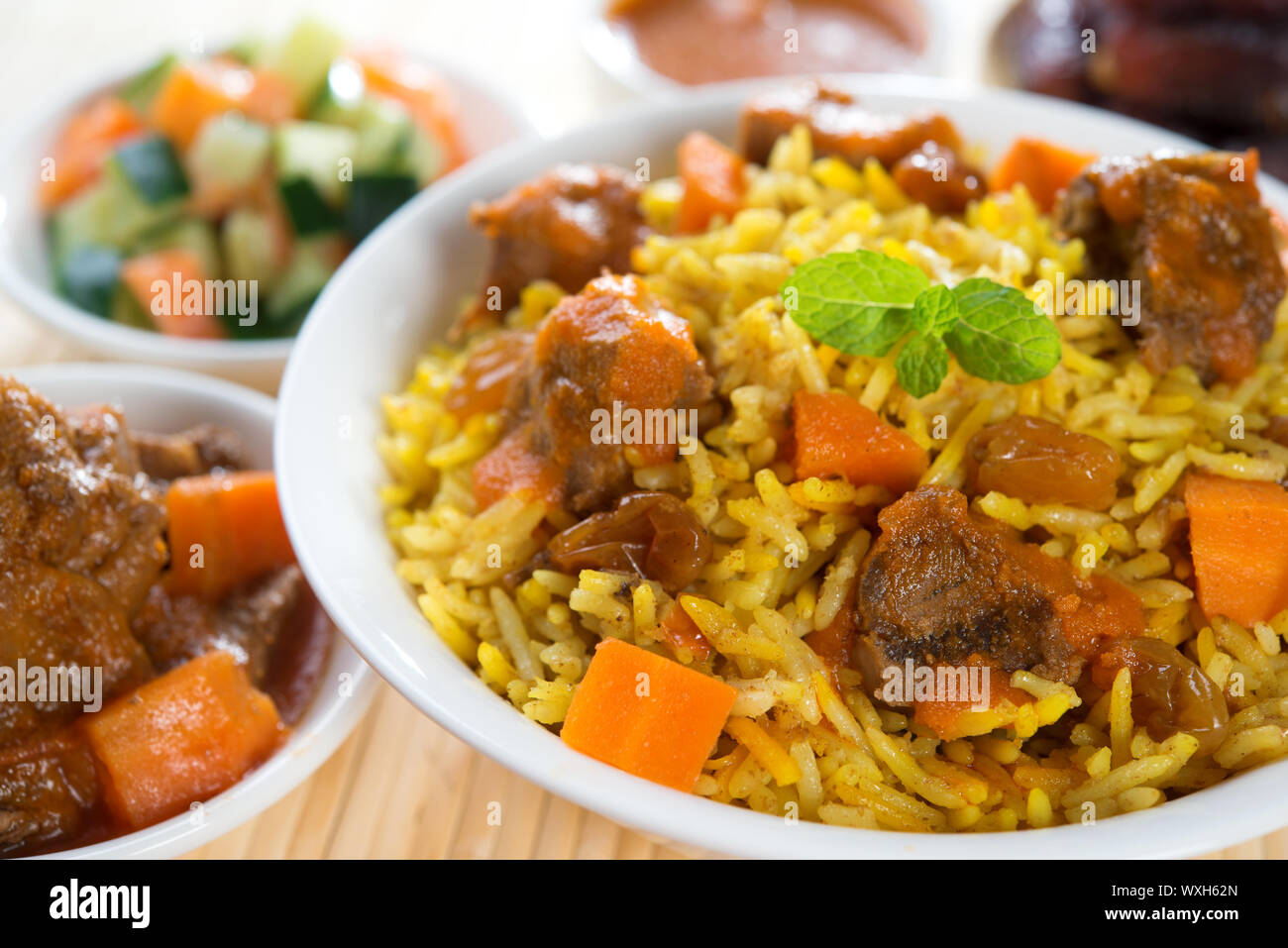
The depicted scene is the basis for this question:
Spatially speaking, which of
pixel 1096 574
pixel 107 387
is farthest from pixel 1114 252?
pixel 107 387

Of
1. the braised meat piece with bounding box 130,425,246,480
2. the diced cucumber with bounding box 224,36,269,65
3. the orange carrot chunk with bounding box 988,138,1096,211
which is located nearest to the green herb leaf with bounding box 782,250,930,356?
the orange carrot chunk with bounding box 988,138,1096,211

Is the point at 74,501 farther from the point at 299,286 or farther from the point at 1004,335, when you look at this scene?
the point at 1004,335

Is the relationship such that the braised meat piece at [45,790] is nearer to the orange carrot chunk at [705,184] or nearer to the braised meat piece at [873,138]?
the orange carrot chunk at [705,184]

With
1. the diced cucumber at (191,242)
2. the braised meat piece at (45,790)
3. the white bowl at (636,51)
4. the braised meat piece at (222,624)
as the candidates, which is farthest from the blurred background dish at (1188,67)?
the braised meat piece at (45,790)

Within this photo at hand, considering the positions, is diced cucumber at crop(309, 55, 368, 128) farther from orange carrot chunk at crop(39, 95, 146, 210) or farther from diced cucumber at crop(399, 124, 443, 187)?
orange carrot chunk at crop(39, 95, 146, 210)

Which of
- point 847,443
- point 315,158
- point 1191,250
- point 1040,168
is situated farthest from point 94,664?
point 1040,168

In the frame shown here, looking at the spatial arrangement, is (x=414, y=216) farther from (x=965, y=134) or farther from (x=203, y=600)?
(x=965, y=134)
